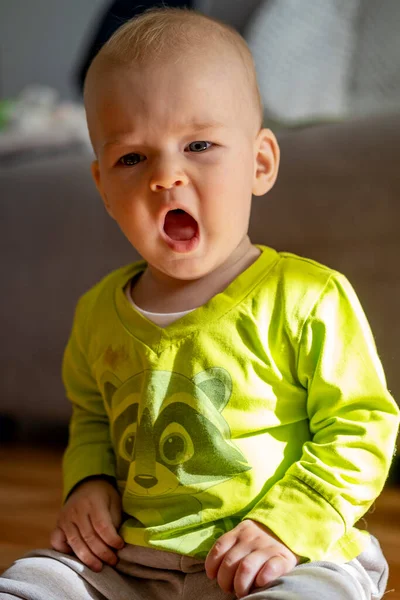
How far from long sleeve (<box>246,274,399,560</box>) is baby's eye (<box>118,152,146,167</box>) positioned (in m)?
0.21

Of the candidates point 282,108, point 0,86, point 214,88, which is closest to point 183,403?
point 214,88

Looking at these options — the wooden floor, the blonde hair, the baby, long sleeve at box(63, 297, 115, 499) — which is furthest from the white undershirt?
the wooden floor

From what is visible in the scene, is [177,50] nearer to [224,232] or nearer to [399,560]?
[224,232]

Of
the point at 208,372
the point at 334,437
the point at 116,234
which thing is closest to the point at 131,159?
the point at 208,372

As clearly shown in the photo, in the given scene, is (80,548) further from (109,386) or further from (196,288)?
(196,288)

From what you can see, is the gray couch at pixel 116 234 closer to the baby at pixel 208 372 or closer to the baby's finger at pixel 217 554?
the baby at pixel 208 372

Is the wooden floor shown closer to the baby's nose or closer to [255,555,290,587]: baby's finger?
[255,555,290,587]: baby's finger

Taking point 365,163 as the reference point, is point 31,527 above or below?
below

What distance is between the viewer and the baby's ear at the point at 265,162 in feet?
2.60

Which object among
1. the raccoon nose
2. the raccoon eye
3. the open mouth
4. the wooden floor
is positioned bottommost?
the wooden floor

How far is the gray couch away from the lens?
1055 mm

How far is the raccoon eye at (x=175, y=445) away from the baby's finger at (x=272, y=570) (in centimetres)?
13

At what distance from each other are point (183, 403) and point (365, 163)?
1.61ft

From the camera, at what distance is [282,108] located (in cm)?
138
